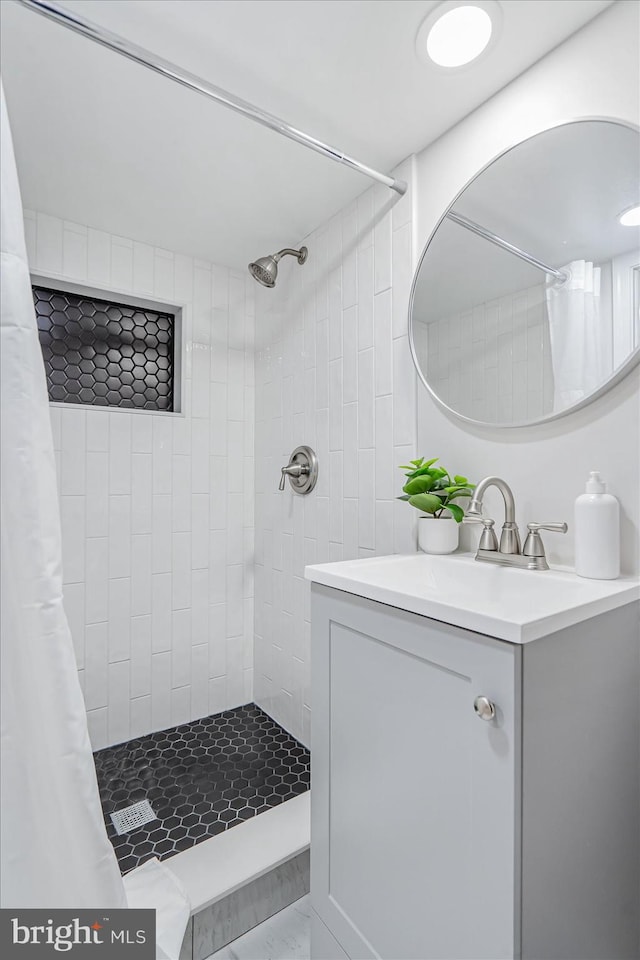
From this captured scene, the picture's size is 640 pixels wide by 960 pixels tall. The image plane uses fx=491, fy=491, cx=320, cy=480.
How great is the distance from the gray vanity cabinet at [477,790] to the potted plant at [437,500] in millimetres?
410

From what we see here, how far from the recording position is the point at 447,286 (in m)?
1.41


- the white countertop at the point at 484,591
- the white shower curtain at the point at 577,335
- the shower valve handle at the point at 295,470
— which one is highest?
the white shower curtain at the point at 577,335

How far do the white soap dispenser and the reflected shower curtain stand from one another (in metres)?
0.94

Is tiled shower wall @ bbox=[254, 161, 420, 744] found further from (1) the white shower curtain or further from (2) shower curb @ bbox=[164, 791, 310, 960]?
(2) shower curb @ bbox=[164, 791, 310, 960]

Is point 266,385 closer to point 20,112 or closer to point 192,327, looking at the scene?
point 192,327

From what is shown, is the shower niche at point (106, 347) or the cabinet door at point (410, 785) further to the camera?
the shower niche at point (106, 347)

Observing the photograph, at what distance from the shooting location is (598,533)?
99cm

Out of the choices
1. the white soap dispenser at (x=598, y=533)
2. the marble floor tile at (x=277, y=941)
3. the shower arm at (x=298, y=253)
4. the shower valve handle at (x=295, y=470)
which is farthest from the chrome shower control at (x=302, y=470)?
the marble floor tile at (x=277, y=941)

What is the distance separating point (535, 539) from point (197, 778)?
1.46m

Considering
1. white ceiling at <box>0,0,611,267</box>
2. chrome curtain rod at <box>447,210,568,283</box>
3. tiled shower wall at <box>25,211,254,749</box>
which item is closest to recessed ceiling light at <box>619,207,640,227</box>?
chrome curtain rod at <box>447,210,568,283</box>

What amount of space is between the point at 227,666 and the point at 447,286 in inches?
73.9

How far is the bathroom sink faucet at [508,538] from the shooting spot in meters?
1.11

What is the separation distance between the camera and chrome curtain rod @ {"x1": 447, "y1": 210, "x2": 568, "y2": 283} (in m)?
1.15

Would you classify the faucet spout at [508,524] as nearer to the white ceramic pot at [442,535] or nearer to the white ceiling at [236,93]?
the white ceramic pot at [442,535]
